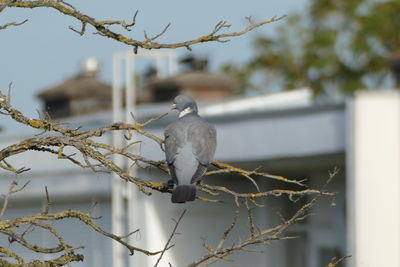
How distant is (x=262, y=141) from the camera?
22.7m

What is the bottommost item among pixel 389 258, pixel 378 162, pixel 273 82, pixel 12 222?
pixel 12 222

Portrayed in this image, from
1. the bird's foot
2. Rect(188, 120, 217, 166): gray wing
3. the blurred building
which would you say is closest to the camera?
the bird's foot

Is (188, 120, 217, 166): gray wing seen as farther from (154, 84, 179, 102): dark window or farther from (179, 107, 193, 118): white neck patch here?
(154, 84, 179, 102): dark window

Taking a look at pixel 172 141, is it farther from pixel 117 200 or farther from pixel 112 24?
pixel 117 200

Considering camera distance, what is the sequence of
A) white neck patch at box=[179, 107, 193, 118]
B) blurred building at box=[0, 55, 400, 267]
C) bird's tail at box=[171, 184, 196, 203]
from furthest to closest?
blurred building at box=[0, 55, 400, 267] → white neck patch at box=[179, 107, 193, 118] → bird's tail at box=[171, 184, 196, 203]

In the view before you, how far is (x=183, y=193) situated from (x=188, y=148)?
47 cm

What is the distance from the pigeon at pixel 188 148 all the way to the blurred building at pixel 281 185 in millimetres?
9676

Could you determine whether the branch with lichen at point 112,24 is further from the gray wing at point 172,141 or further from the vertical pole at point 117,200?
the vertical pole at point 117,200

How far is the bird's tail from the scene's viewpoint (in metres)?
6.79

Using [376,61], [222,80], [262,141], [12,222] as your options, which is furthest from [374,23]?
[12,222]

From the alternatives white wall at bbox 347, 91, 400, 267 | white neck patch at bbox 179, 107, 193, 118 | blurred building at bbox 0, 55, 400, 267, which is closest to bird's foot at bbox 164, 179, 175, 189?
white neck patch at bbox 179, 107, 193, 118

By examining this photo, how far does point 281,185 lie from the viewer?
25391mm

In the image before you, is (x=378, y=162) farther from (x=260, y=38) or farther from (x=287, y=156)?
(x=260, y=38)

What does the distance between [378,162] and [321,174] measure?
366cm
